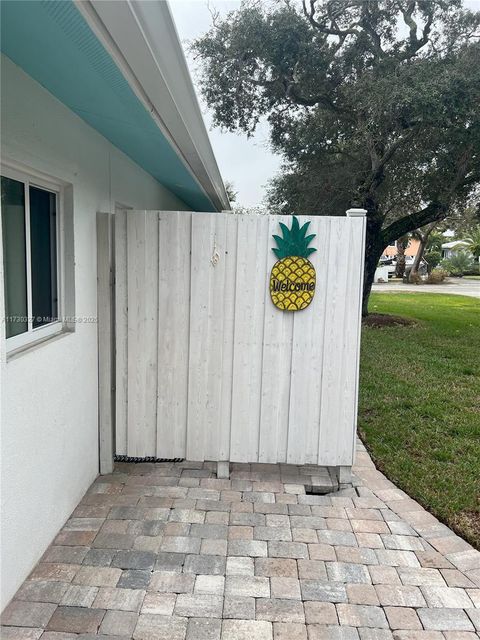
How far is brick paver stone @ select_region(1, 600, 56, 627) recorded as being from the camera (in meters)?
2.10

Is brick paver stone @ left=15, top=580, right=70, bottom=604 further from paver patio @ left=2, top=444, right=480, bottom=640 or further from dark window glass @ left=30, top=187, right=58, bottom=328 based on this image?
dark window glass @ left=30, top=187, right=58, bottom=328

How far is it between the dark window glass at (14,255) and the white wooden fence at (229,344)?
1.01 m

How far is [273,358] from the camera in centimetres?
348

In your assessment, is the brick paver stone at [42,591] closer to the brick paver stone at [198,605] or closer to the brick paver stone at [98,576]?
the brick paver stone at [98,576]

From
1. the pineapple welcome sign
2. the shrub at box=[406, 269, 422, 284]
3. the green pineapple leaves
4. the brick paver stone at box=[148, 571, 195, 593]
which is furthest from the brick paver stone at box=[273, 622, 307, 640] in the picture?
the shrub at box=[406, 269, 422, 284]

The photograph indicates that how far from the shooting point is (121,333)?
3.49m

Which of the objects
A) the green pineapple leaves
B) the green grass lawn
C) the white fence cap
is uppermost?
the white fence cap

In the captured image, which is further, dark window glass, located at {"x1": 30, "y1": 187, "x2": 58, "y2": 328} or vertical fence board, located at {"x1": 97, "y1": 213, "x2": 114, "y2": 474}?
vertical fence board, located at {"x1": 97, "y1": 213, "x2": 114, "y2": 474}

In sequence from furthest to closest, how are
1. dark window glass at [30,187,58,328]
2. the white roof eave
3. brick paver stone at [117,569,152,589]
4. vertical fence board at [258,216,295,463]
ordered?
vertical fence board at [258,216,295,463] → dark window glass at [30,187,58,328] → brick paver stone at [117,569,152,589] → the white roof eave

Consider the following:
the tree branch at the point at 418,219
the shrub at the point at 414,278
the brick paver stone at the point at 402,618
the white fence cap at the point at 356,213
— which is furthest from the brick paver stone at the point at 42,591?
the shrub at the point at 414,278

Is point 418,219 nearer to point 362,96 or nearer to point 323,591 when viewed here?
point 362,96

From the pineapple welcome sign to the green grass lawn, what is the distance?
165cm

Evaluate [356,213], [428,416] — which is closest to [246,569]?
[356,213]

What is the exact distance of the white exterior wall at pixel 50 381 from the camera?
2150 millimetres
